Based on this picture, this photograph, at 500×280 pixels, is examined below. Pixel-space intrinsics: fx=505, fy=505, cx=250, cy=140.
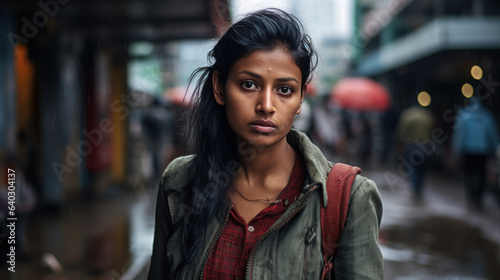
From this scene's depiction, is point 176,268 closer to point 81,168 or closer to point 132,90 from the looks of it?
point 81,168

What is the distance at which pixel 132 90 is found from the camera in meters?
14.4

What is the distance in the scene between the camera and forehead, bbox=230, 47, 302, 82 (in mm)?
1643

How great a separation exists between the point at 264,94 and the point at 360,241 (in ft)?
1.82

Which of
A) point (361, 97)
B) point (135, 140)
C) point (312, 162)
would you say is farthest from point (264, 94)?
point (361, 97)

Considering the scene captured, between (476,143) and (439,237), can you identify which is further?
(476,143)

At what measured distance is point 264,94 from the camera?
5.39 feet

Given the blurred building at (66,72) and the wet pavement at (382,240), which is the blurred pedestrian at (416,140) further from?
the blurred building at (66,72)

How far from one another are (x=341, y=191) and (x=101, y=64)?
37.8ft

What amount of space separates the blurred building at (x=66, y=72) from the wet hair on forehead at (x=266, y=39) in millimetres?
4830

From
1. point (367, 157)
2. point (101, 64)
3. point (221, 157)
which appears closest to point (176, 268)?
point (221, 157)

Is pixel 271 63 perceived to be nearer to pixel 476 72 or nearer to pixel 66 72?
pixel 66 72

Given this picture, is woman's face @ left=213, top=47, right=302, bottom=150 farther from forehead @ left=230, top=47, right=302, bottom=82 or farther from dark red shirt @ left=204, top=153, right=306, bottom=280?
dark red shirt @ left=204, top=153, right=306, bottom=280

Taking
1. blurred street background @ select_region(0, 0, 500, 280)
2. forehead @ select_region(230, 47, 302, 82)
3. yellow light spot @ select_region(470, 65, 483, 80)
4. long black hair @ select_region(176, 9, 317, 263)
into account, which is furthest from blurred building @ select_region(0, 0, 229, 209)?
yellow light spot @ select_region(470, 65, 483, 80)

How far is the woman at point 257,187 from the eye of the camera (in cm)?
159
